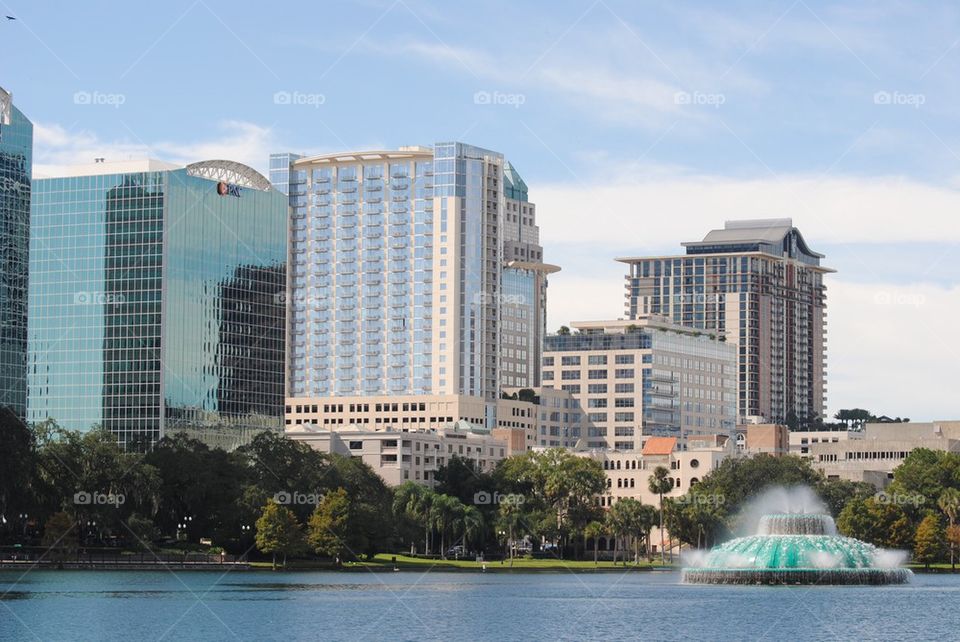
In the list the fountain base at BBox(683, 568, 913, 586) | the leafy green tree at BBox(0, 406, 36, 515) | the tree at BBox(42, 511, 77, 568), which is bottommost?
the fountain base at BBox(683, 568, 913, 586)

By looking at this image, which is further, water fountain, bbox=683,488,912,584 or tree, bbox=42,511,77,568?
tree, bbox=42,511,77,568

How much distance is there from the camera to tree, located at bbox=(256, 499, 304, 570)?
7643 inches

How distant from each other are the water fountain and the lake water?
2382 millimetres

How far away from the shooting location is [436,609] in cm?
13988

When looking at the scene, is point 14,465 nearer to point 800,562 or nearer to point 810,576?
point 800,562

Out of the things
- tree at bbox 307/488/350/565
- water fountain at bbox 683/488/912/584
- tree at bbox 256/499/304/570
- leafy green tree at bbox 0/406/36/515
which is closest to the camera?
water fountain at bbox 683/488/912/584

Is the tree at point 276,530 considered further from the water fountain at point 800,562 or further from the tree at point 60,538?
the water fountain at point 800,562

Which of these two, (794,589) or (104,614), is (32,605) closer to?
(104,614)

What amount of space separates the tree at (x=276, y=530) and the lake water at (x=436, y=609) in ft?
28.8

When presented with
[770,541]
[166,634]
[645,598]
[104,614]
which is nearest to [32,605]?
[104,614]

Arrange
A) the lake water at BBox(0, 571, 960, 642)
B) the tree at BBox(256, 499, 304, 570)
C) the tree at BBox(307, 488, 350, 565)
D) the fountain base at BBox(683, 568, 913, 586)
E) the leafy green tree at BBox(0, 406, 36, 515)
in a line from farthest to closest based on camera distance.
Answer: the tree at BBox(307, 488, 350, 565), the tree at BBox(256, 499, 304, 570), the leafy green tree at BBox(0, 406, 36, 515), the fountain base at BBox(683, 568, 913, 586), the lake water at BBox(0, 571, 960, 642)

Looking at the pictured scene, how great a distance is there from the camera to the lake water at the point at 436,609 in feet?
384

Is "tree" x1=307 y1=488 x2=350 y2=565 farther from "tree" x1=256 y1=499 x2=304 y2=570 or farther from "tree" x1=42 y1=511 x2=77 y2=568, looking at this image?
"tree" x1=42 y1=511 x2=77 y2=568


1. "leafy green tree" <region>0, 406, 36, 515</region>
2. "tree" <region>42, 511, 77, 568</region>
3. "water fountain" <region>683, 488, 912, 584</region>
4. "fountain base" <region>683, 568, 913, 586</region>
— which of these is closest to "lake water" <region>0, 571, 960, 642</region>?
"fountain base" <region>683, 568, 913, 586</region>
